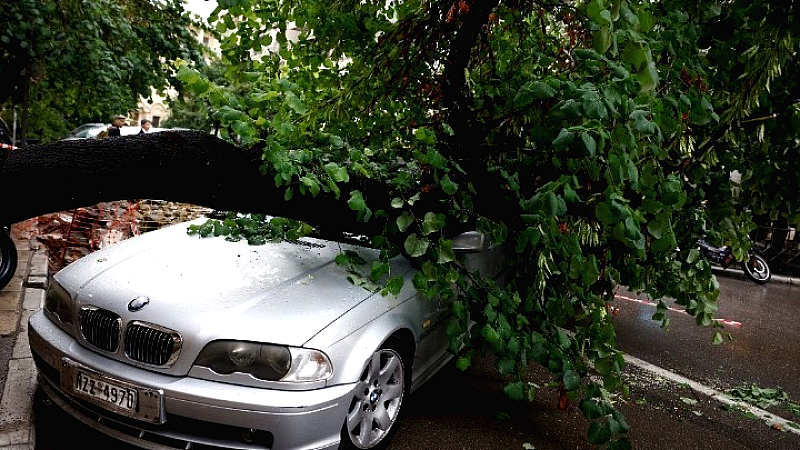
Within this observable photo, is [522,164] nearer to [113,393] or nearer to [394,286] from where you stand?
[394,286]

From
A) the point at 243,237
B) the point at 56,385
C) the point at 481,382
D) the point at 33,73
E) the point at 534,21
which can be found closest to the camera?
the point at 56,385

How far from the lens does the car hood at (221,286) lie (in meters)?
2.85

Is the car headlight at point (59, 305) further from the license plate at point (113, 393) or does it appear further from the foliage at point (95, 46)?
the foliage at point (95, 46)

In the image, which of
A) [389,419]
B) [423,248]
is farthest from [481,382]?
[423,248]

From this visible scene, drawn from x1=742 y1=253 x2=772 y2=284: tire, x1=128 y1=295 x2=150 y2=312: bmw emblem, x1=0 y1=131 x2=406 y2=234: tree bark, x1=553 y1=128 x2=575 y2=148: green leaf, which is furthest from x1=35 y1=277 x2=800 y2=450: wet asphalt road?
x1=742 y1=253 x2=772 y2=284: tire

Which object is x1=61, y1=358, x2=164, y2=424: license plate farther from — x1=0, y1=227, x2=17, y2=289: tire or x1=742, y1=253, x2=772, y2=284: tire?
x1=742, y1=253, x2=772, y2=284: tire

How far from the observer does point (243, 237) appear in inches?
157

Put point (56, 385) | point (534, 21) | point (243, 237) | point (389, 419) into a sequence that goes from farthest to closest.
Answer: point (534, 21), point (243, 237), point (389, 419), point (56, 385)

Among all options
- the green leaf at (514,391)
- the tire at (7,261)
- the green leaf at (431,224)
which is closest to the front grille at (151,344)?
the green leaf at (431,224)

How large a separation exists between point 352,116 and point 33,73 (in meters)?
6.11

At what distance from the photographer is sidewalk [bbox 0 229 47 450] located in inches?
123

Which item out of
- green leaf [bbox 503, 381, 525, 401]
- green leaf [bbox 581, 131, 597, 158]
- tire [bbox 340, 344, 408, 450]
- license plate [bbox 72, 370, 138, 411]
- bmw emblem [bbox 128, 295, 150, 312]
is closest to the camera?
green leaf [bbox 581, 131, 597, 158]

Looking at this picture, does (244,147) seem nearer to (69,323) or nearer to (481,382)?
(69,323)

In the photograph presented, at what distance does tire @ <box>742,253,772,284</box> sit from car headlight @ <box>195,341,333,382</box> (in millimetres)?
11570
